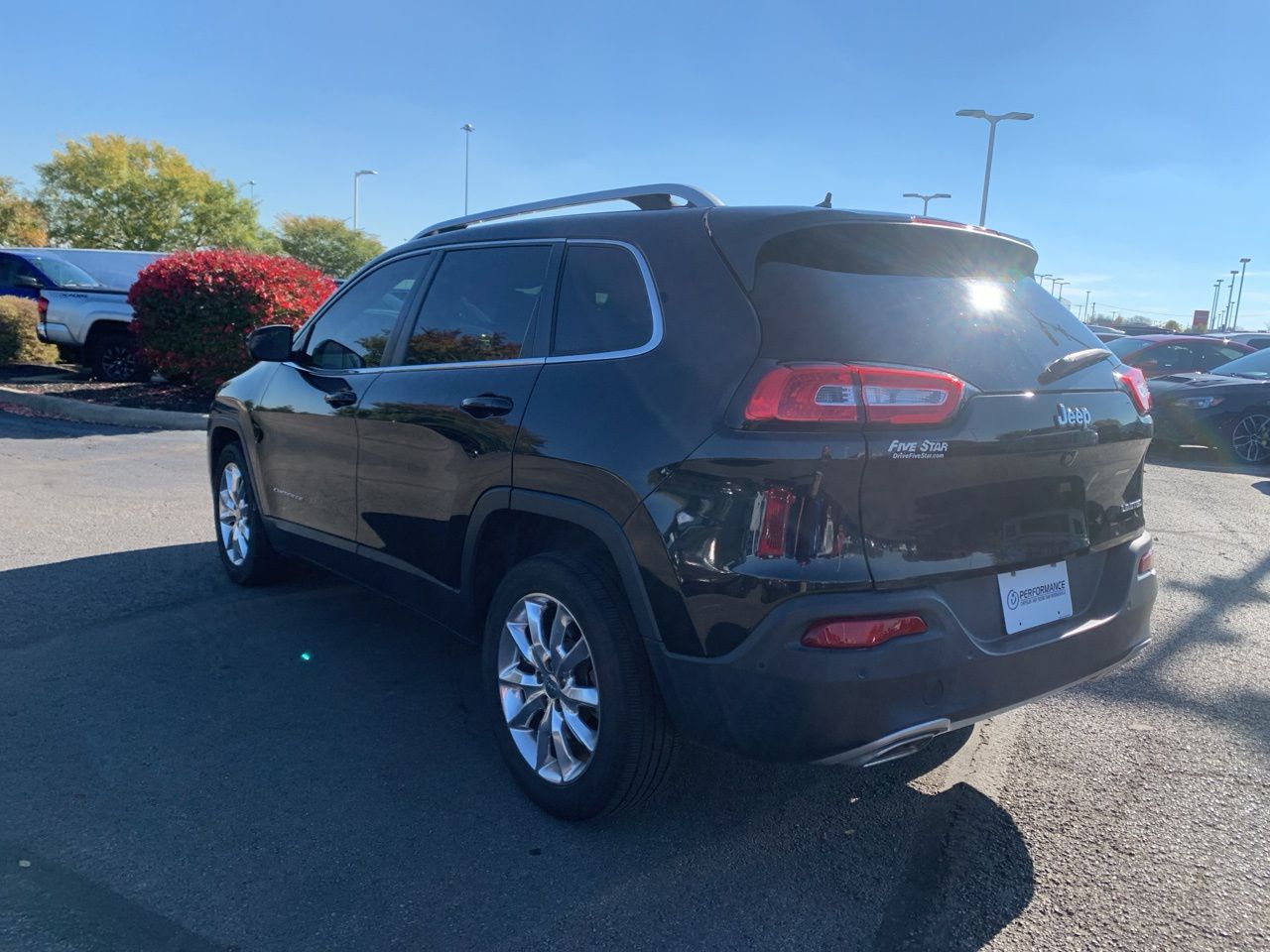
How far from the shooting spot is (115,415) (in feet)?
36.4

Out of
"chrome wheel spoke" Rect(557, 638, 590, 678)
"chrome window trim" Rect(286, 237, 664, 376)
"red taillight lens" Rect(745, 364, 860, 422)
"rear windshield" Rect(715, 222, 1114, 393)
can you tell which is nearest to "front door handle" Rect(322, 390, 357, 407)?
"chrome window trim" Rect(286, 237, 664, 376)

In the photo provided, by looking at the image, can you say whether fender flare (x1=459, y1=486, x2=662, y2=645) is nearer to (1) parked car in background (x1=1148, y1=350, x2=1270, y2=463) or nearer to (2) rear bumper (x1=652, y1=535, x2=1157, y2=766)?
(2) rear bumper (x1=652, y1=535, x2=1157, y2=766)

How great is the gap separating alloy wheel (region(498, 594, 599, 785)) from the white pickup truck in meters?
12.1

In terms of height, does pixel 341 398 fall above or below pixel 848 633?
above

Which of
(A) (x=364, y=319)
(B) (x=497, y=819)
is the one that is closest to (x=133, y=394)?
(A) (x=364, y=319)

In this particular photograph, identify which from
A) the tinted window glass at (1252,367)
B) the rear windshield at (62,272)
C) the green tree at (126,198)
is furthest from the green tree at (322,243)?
the tinted window glass at (1252,367)

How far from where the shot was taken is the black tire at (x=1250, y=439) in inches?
442

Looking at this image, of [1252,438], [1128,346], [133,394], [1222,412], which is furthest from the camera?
[1128,346]

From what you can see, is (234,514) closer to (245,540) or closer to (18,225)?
(245,540)

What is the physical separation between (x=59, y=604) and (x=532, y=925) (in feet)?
11.7

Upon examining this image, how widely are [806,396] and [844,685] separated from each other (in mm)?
720

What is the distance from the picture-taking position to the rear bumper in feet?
7.88

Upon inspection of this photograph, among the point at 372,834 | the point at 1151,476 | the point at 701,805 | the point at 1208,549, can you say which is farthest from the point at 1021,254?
the point at 1151,476

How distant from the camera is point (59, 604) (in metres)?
4.91
